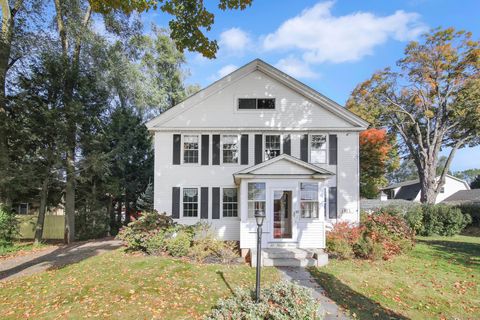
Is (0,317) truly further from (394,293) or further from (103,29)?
(103,29)

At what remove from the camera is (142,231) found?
36.4 ft

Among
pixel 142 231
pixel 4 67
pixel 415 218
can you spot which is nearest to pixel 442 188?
pixel 415 218

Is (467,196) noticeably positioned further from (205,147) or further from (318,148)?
(205,147)

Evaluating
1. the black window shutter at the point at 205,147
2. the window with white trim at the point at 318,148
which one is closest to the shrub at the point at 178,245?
the black window shutter at the point at 205,147

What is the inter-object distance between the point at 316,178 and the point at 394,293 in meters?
5.02

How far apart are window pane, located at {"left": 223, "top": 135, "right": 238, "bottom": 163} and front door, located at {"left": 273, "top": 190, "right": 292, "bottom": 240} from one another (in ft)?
11.3

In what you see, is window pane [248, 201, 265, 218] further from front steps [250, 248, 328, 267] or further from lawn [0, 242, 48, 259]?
lawn [0, 242, 48, 259]

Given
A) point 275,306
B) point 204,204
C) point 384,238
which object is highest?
point 204,204

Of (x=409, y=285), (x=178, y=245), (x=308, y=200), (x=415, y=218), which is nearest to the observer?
(x=409, y=285)

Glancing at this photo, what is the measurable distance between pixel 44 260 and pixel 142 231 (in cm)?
394

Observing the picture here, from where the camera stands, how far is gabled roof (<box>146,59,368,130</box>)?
14164 millimetres

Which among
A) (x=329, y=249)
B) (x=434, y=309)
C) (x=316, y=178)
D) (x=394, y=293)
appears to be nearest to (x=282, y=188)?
(x=316, y=178)

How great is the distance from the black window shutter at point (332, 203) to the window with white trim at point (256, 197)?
4.11m

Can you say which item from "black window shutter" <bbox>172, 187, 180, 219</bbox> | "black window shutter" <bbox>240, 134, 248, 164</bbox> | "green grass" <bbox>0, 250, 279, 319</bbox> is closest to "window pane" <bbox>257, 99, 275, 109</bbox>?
"black window shutter" <bbox>240, 134, 248, 164</bbox>
